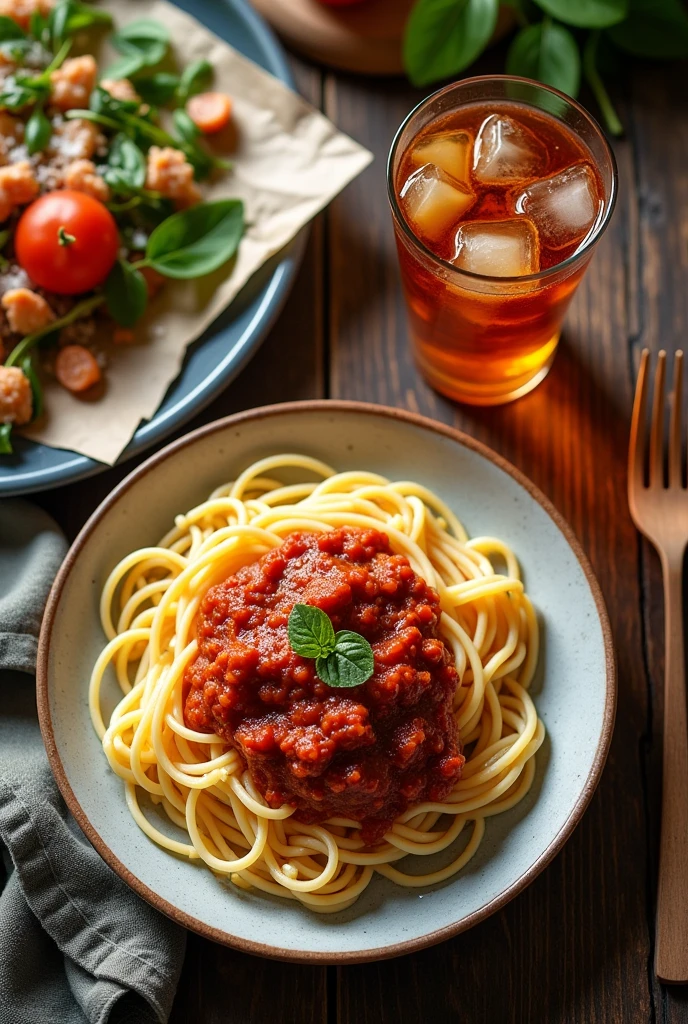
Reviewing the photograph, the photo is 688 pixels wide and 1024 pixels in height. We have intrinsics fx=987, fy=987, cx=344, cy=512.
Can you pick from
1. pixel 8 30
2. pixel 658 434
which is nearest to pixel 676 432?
pixel 658 434

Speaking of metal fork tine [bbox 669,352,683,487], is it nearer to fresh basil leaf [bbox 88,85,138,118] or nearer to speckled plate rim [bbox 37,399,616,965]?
speckled plate rim [bbox 37,399,616,965]

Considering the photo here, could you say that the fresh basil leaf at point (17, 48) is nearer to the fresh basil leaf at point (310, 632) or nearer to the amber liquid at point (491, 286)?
the amber liquid at point (491, 286)

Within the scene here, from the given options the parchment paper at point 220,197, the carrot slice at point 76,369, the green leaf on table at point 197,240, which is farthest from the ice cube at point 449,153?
the carrot slice at point 76,369

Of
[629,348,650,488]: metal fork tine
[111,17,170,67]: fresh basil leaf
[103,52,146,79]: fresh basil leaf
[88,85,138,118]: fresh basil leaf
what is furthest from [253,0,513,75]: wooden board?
[629,348,650,488]: metal fork tine

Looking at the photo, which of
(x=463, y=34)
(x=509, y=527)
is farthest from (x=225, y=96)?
(x=509, y=527)

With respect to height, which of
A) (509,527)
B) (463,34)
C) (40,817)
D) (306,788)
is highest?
(463,34)

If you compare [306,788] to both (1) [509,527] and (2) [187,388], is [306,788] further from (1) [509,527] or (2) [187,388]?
(2) [187,388]

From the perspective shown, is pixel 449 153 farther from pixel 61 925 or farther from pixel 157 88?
pixel 61 925
